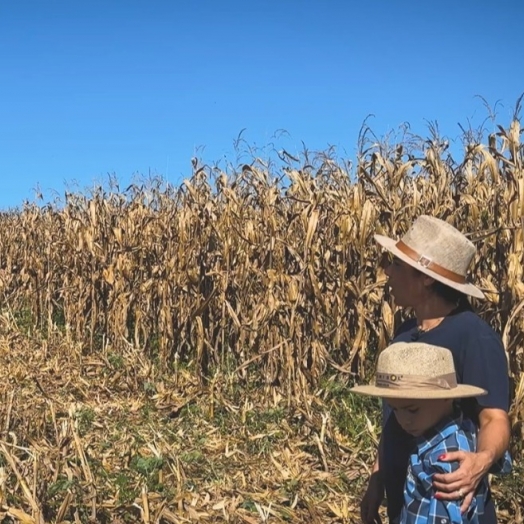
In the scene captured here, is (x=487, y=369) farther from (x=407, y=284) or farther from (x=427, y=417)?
(x=407, y=284)

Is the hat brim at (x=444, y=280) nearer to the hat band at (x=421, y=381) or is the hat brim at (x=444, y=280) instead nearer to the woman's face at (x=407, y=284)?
the woman's face at (x=407, y=284)

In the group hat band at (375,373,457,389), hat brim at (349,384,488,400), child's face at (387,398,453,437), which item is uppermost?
hat band at (375,373,457,389)

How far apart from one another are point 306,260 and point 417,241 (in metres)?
3.42

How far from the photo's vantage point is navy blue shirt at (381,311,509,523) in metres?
2.13

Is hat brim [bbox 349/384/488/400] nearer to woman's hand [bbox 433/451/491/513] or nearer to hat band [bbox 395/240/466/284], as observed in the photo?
woman's hand [bbox 433/451/491/513]

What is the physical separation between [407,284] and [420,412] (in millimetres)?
485

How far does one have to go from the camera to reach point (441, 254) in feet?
7.73

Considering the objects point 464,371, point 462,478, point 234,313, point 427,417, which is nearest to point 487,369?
point 464,371

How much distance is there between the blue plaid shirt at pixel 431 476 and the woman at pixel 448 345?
1.4 inches

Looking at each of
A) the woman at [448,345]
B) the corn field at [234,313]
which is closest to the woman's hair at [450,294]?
the woman at [448,345]

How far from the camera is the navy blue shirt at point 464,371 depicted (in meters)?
2.13

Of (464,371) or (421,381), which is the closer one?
(421,381)

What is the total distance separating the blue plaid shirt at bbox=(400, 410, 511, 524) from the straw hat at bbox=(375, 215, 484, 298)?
441mm

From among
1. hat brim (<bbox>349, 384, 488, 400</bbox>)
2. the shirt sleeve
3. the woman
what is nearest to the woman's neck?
the woman
